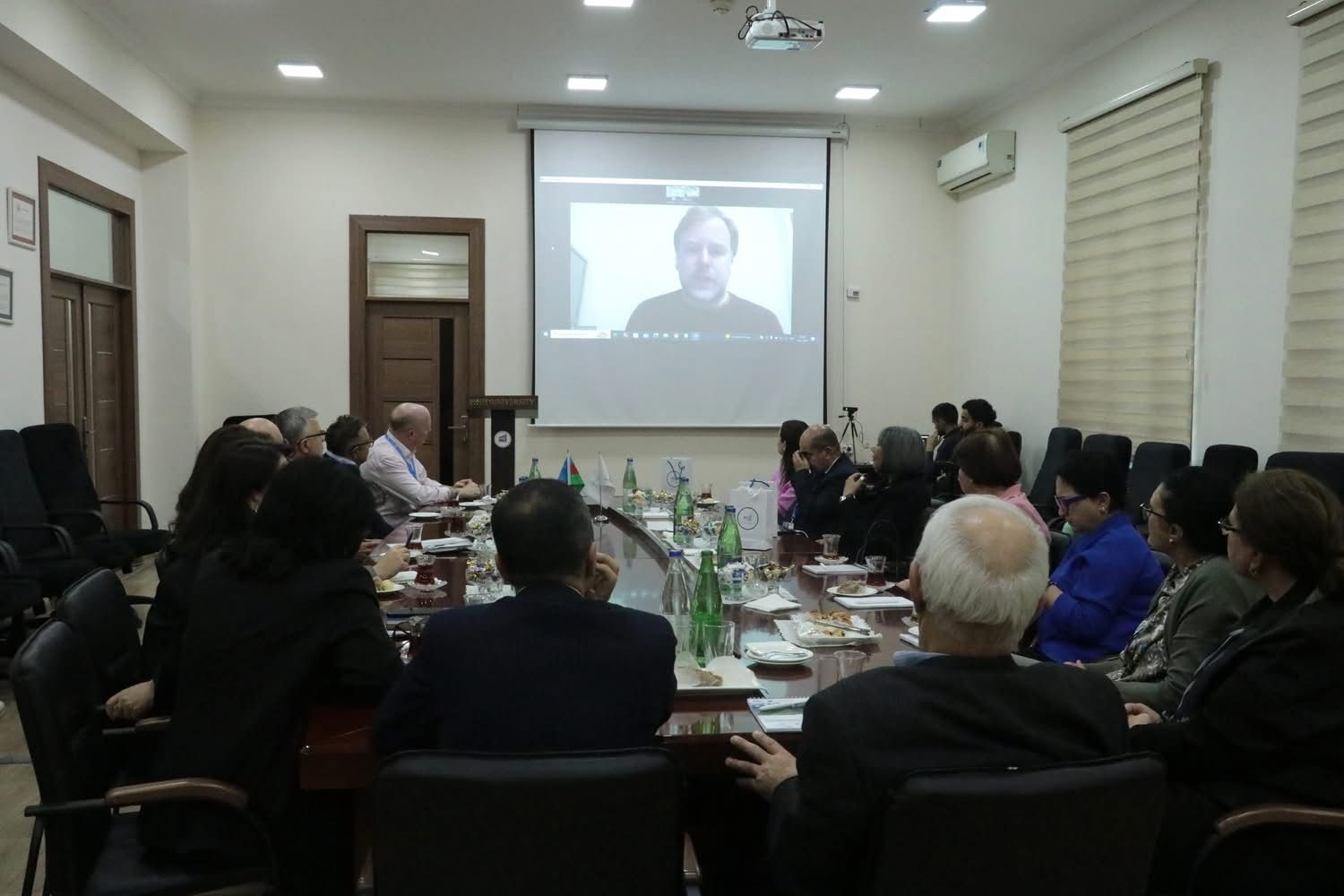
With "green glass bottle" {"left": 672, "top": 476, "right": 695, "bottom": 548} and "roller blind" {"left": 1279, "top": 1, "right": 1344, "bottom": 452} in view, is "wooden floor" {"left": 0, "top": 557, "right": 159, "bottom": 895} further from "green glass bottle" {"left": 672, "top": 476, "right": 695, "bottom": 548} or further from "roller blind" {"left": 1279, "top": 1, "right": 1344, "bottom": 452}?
"roller blind" {"left": 1279, "top": 1, "right": 1344, "bottom": 452}

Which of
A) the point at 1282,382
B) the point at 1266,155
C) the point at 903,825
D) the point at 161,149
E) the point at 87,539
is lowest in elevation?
the point at 87,539

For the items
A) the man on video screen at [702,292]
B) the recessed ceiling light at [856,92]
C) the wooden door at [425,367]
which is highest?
the recessed ceiling light at [856,92]

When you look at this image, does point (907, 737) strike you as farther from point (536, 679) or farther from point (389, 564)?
point (389, 564)

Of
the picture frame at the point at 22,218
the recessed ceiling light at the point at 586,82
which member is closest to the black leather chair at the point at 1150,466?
the recessed ceiling light at the point at 586,82

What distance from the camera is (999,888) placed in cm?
126

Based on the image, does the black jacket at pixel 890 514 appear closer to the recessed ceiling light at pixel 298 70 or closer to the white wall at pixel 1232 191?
the white wall at pixel 1232 191

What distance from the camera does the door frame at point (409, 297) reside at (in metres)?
7.78

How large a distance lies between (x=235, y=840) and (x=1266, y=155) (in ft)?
17.7

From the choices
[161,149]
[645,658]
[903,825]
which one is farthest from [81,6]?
[903,825]

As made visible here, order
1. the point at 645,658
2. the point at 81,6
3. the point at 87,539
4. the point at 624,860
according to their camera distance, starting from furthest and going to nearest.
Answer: the point at 81,6
the point at 87,539
the point at 645,658
the point at 624,860

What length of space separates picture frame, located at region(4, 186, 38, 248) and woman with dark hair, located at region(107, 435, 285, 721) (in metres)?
3.98

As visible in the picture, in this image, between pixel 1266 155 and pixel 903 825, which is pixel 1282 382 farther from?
pixel 903 825

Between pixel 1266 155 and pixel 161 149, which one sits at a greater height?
pixel 161 149

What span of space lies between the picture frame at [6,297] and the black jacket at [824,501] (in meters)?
4.27
